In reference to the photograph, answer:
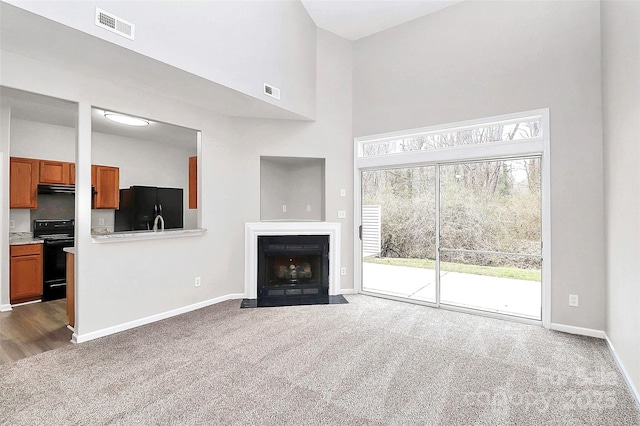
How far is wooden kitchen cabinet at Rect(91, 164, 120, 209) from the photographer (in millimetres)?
5332

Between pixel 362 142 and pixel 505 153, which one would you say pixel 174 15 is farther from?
pixel 505 153

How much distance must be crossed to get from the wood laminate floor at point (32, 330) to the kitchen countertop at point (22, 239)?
858mm

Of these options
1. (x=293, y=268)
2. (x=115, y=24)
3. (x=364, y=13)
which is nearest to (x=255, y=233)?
(x=293, y=268)

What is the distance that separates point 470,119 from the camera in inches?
155

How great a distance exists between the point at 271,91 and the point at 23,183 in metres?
3.85

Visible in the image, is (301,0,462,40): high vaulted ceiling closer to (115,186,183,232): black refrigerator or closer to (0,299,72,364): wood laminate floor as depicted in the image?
(115,186,183,232): black refrigerator

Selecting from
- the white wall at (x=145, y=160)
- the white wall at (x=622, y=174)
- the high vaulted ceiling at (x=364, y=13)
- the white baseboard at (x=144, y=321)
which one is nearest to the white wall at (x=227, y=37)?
the high vaulted ceiling at (x=364, y=13)

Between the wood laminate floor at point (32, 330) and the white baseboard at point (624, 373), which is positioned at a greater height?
the white baseboard at point (624, 373)

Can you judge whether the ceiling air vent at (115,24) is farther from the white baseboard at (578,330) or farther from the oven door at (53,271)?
the white baseboard at (578,330)

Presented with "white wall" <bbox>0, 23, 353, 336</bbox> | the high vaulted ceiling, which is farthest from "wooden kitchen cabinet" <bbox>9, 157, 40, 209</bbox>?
the high vaulted ceiling

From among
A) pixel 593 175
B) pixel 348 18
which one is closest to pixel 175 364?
pixel 593 175

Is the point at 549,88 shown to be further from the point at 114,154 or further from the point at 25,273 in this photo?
the point at 25,273

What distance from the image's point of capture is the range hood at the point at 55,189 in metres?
4.61

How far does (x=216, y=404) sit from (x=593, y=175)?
4.07 meters
